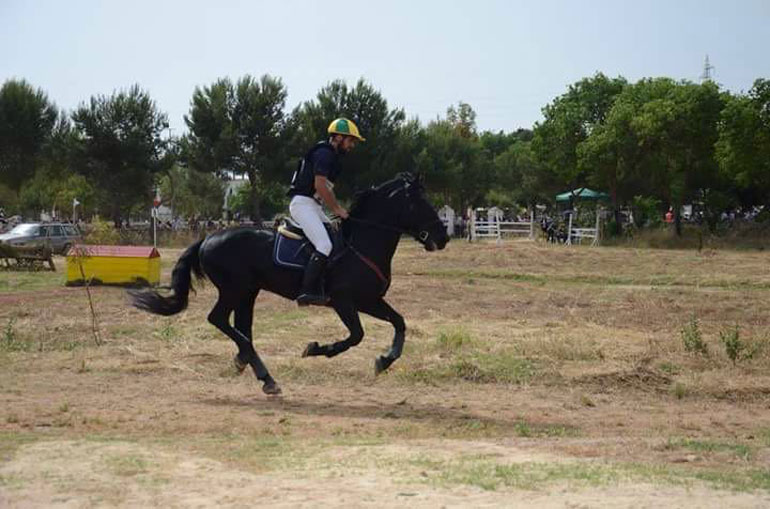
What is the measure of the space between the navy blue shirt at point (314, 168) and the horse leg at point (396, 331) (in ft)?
5.52

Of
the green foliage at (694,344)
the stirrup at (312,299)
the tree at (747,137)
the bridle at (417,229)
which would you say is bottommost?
the green foliage at (694,344)

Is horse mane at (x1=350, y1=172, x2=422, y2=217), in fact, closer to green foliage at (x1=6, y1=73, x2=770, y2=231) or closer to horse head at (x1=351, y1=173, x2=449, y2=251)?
horse head at (x1=351, y1=173, x2=449, y2=251)

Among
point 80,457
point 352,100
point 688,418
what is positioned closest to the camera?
point 80,457

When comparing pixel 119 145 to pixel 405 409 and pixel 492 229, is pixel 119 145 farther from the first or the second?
pixel 405 409

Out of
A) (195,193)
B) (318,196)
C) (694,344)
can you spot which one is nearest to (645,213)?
(694,344)

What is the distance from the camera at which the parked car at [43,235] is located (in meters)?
42.4

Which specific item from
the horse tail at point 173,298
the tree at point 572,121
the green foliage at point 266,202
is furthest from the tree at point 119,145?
the horse tail at point 173,298

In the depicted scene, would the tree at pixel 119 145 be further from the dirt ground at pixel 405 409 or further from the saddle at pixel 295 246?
the saddle at pixel 295 246

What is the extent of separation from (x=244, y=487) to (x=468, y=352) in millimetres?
8094

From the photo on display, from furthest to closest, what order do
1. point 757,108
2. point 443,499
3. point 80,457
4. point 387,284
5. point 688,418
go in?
point 757,108, point 387,284, point 688,418, point 80,457, point 443,499

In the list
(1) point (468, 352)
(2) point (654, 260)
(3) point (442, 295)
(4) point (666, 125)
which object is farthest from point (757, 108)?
(1) point (468, 352)

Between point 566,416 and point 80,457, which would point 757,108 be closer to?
point 566,416

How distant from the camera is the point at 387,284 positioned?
1223 cm

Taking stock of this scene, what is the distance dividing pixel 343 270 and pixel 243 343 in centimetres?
174
